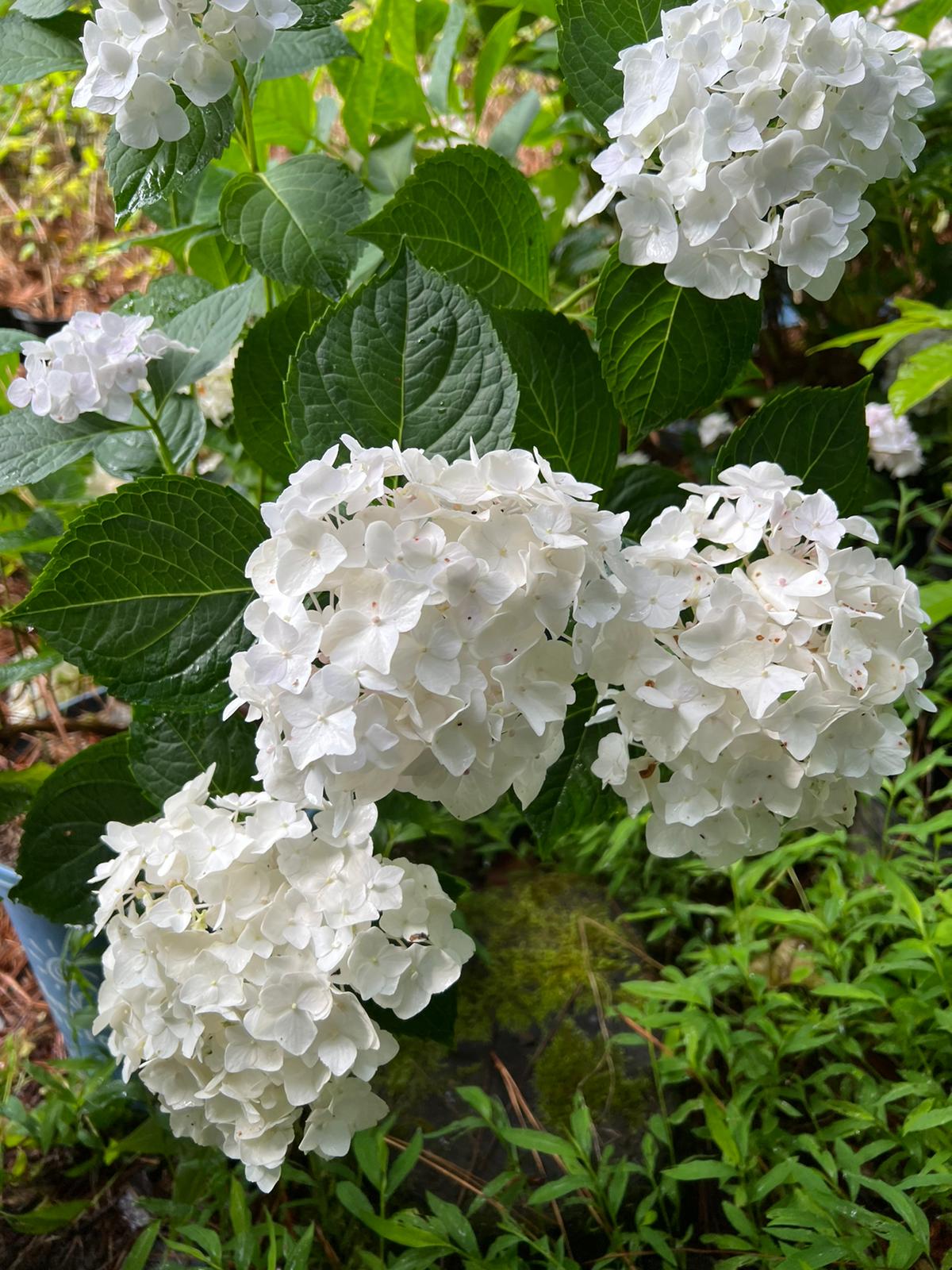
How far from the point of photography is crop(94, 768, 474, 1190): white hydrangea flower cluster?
0.69 metres

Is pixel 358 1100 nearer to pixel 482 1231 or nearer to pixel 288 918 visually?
pixel 288 918

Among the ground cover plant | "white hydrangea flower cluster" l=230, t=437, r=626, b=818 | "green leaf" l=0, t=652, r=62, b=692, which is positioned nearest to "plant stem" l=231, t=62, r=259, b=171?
the ground cover plant

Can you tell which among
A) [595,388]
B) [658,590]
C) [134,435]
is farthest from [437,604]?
[134,435]

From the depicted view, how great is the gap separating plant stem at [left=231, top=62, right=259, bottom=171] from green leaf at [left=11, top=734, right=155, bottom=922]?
0.55m

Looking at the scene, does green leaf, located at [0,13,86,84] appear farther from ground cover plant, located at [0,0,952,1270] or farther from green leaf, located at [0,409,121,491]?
green leaf, located at [0,409,121,491]

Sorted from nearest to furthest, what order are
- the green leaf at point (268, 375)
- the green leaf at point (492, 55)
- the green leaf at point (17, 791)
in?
the green leaf at point (268, 375) → the green leaf at point (17, 791) → the green leaf at point (492, 55)

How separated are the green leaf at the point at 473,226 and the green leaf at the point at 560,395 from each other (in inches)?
3.6

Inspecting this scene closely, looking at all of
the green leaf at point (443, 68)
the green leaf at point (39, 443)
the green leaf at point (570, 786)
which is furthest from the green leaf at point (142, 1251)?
the green leaf at point (443, 68)

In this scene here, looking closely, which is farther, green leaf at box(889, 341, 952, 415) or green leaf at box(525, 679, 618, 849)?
green leaf at box(889, 341, 952, 415)

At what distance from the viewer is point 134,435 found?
1034 millimetres

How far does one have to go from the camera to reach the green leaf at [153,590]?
0.74 meters

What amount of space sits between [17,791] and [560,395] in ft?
2.30

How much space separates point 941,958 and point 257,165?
993mm

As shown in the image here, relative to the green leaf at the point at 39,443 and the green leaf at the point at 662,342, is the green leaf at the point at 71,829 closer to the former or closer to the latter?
the green leaf at the point at 39,443
